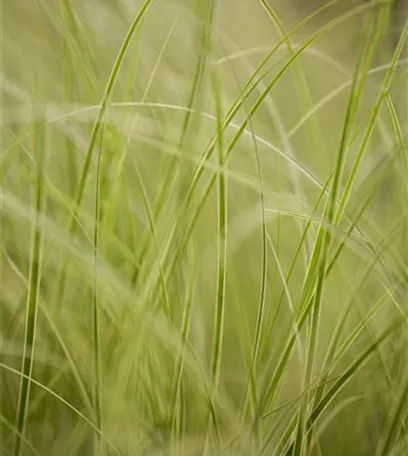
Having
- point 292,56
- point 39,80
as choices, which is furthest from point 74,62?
point 292,56

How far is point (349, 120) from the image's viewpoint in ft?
1.30

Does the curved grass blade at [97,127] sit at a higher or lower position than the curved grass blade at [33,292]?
higher

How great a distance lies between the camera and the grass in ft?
1.30

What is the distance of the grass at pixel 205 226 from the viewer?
397 mm

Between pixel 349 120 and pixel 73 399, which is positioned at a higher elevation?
pixel 349 120

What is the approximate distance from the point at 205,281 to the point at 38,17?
23 centimetres

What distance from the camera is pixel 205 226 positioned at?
0.40 metres

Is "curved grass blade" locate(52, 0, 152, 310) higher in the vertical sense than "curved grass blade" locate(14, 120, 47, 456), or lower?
higher

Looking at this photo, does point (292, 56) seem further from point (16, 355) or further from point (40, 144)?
point (16, 355)

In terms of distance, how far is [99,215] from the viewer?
41cm

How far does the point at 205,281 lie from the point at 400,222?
5.9 inches

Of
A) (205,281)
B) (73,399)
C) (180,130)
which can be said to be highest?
(180,130)

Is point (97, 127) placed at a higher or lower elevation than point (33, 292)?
higher

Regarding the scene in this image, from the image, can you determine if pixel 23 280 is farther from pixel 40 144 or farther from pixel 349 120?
pixel 349 120
